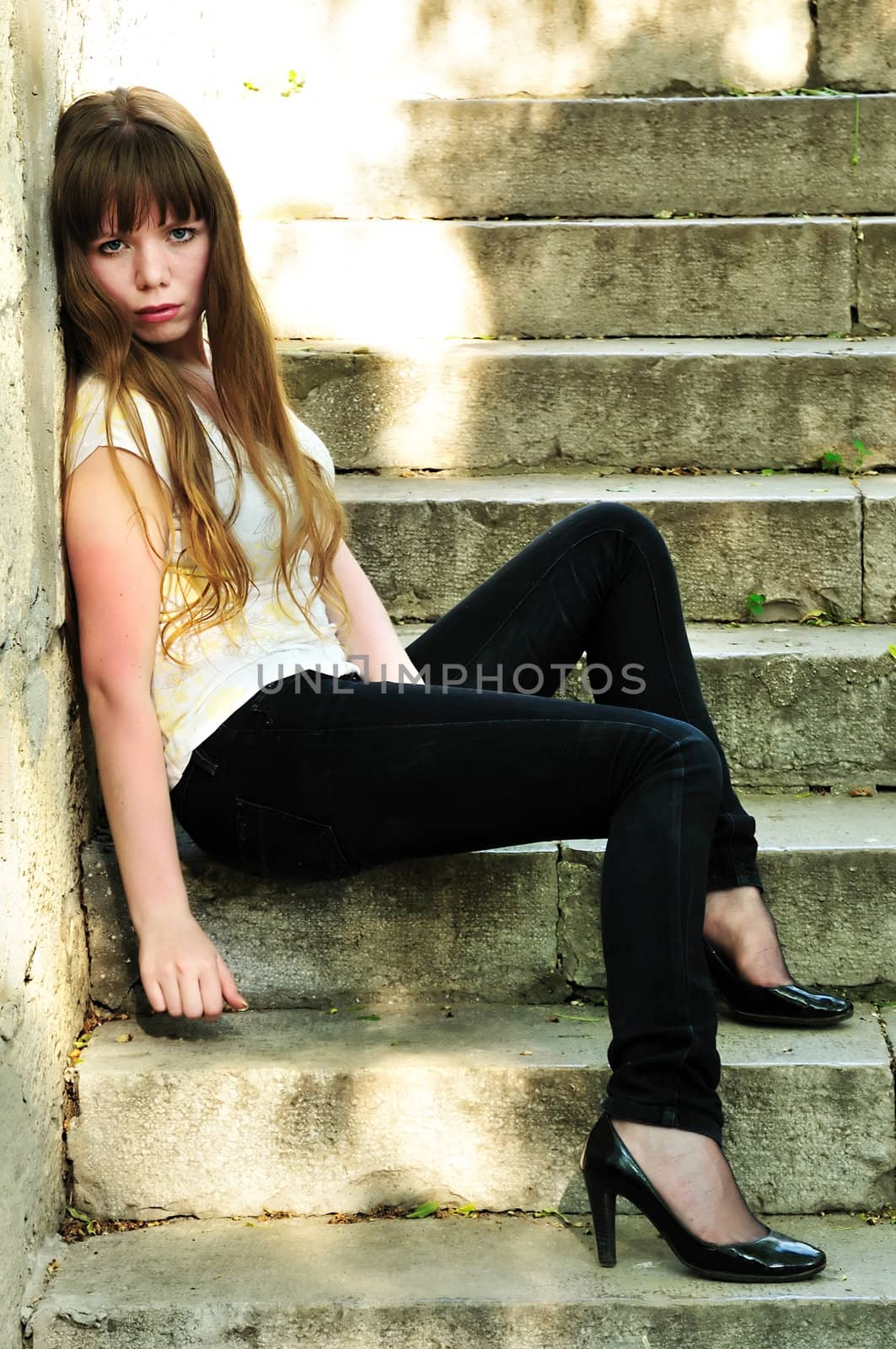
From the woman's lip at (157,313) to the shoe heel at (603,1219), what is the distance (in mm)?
1319

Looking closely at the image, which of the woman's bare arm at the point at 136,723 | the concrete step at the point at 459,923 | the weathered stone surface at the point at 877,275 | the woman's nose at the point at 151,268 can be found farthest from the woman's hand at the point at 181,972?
the weathered stone surface at the point at 877,275

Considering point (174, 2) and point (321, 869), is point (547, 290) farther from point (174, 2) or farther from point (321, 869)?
point (321, 869)

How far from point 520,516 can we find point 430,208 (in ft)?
3.71

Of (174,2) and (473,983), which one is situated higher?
(174,2)

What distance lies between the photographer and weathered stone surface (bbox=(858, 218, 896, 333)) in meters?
3.23

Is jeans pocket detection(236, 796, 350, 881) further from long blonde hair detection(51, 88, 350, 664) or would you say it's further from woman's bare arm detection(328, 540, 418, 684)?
woman's bare arm detection(328, 540, 418, 684)

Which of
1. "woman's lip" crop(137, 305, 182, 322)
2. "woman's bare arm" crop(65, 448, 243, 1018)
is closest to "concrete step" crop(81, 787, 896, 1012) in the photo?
"woman's bare arm" crop(65, 448, 243, 1018)

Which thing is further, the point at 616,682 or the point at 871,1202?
the point at 616,682

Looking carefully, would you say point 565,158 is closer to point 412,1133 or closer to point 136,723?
point 136,723

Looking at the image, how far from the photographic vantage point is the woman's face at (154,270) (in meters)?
1.93

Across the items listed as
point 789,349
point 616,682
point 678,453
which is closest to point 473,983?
point 616,682

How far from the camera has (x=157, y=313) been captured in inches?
78.3

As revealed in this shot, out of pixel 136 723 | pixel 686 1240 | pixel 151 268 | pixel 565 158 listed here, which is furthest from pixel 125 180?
pixel 565 158

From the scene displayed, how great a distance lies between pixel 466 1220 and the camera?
2006 millimetres
